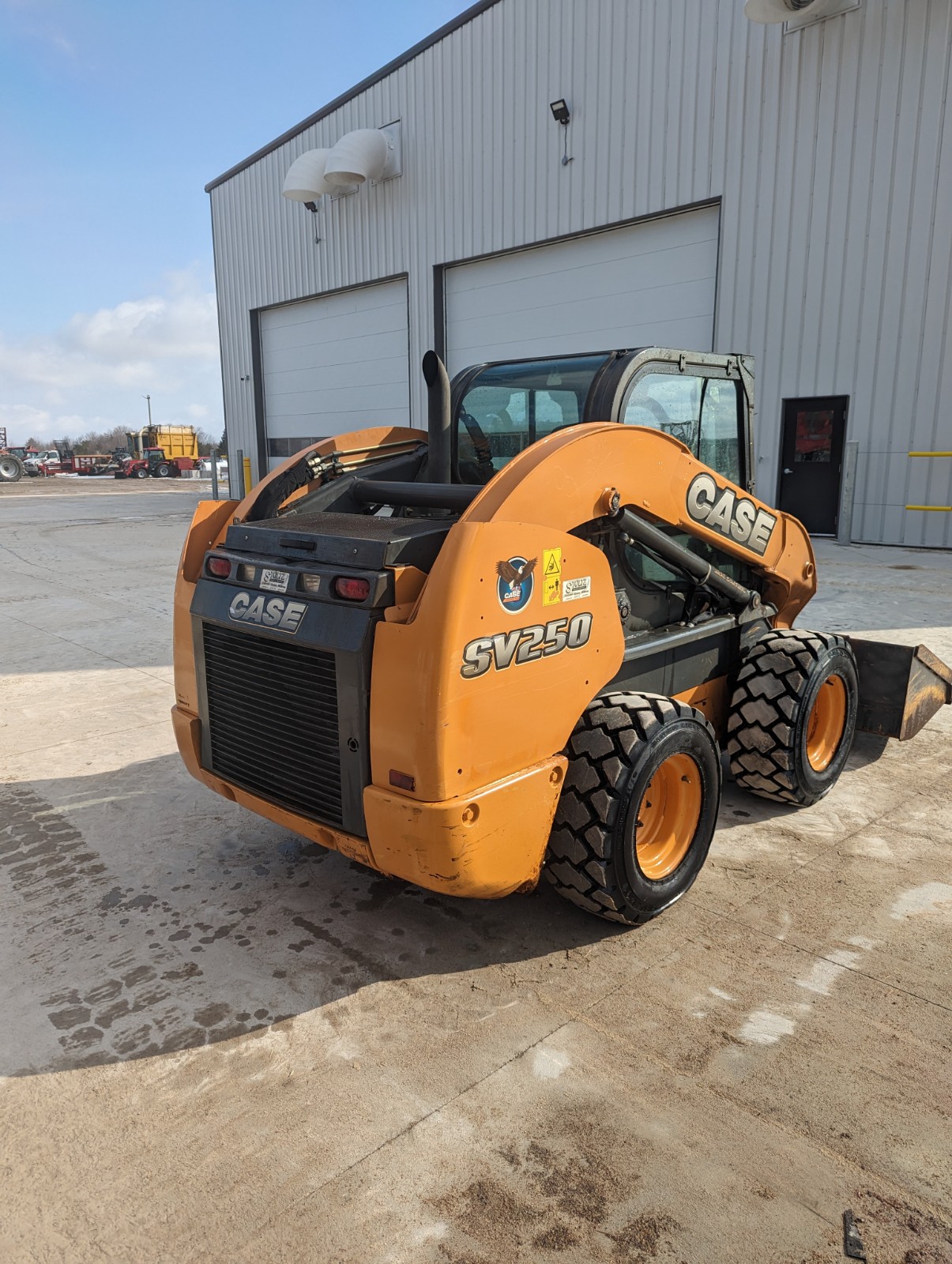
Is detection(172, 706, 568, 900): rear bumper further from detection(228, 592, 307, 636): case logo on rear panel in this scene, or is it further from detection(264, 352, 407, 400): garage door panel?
detection(264, 352, 407, 400): garage door panel

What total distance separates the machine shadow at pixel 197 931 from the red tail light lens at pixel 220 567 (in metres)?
1.27

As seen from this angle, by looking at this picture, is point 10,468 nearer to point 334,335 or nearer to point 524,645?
point 334,335

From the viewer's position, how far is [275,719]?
3.10 m

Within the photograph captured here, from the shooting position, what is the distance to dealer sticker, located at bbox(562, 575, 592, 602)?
2941 mm

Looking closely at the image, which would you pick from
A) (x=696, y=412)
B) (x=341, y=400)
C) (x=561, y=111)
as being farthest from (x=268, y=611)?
(x=341, y=400)

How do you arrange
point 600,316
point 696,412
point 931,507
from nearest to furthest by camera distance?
point 696,412
point 931,507
point 600,316

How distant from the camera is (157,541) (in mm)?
16156

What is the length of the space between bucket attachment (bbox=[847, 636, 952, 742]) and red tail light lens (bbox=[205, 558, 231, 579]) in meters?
3.13

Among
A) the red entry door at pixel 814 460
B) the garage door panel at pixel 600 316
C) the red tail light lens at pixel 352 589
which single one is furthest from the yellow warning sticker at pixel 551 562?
the garage door panel at pixel 600 316

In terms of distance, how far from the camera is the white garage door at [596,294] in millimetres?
13461

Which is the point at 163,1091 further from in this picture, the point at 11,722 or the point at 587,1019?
the point at 11,722

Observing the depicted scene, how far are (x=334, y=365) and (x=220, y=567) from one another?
1807cm

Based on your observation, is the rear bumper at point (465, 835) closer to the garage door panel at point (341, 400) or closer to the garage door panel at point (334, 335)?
the garage door panel at point (334, 335)

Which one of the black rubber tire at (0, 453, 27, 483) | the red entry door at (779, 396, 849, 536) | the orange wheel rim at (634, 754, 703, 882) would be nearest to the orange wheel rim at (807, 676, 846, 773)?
the orange wheel rim at (634, 754, 703, 882)
